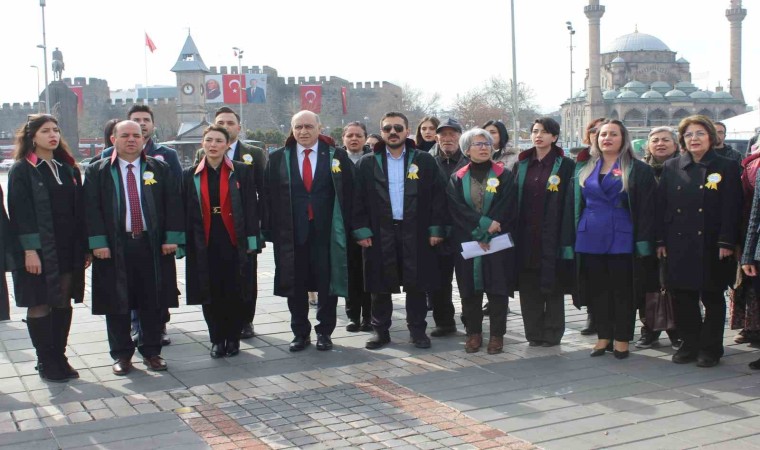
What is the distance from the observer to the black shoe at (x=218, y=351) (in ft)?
22.8

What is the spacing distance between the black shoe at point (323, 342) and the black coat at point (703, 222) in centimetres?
279

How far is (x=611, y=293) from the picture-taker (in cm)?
690

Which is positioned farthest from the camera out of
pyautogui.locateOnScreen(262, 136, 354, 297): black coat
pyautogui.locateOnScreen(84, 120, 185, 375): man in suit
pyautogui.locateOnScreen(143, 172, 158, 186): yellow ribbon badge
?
pyautogui.locateOnScreen(262, 136, 354, 297): black coat

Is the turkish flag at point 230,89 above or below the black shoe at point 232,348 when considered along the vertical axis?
above

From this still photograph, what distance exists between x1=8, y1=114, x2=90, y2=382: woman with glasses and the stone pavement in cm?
36

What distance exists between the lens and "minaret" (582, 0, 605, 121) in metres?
82.1

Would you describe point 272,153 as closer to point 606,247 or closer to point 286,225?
point 286,225

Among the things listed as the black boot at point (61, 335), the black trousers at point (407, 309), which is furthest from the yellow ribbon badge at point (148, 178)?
the black trousers at point (407, 309)

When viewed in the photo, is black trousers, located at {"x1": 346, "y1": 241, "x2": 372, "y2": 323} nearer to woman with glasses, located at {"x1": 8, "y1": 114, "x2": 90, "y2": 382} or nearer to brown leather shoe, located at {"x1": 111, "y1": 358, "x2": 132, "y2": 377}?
brown leather shoe, located at {"x1": 111, "y1": 358, "x2": 132, "y2": 377}

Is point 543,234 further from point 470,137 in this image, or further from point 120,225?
point 120,225

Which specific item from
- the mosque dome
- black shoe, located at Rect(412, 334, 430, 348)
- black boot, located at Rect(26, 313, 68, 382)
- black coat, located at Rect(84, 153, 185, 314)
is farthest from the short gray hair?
the mosque dome

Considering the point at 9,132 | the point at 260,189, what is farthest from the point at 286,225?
the point at 9,132

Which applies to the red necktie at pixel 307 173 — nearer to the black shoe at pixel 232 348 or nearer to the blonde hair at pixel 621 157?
the black shoe at pixel 232 348

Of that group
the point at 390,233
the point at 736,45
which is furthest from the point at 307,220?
the point at 736,45
